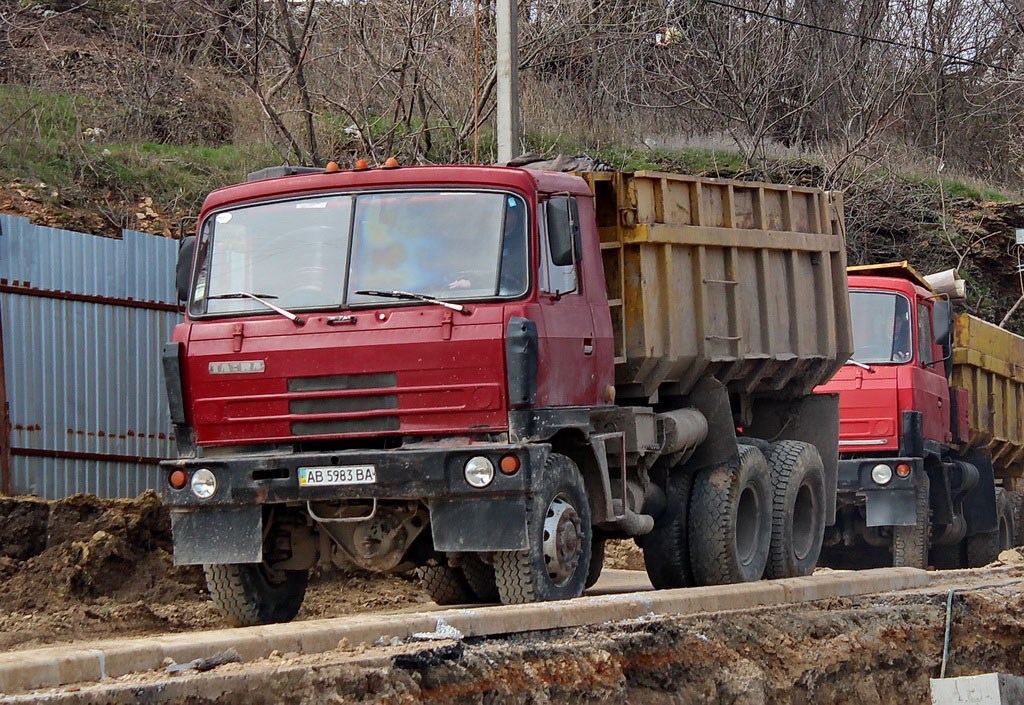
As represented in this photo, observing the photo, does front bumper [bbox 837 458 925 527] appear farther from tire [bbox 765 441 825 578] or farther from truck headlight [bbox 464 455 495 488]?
truck headlight [bbox 464 455 495 488]

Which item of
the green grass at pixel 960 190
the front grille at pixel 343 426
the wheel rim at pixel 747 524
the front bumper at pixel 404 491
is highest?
the green grass at pixel 960 190

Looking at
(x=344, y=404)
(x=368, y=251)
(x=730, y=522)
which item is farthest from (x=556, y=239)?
(x=730, y=522)

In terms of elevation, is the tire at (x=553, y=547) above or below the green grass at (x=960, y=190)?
below

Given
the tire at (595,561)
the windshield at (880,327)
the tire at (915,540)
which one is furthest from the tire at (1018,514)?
the tire at (595,561)

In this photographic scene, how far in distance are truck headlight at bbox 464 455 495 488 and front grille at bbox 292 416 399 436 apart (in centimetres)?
49

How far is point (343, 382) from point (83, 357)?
404cm

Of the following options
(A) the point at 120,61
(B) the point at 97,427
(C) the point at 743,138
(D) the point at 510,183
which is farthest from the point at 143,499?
(C) the point at 743,138

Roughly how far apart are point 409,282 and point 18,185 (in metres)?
7.85

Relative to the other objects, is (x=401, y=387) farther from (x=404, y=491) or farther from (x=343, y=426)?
(x=404, y=491)

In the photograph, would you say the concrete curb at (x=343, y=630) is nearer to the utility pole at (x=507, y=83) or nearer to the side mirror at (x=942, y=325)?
the side mirror at (x=942, y=325)

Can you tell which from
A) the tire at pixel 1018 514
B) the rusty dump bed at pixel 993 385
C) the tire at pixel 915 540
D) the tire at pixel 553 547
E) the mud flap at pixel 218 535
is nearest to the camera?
the tire at pixel 553 547

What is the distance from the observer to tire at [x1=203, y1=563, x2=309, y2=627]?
24.9 feet

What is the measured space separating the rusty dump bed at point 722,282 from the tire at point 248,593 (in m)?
2.55

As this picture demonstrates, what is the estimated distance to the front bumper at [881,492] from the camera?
492 inches
